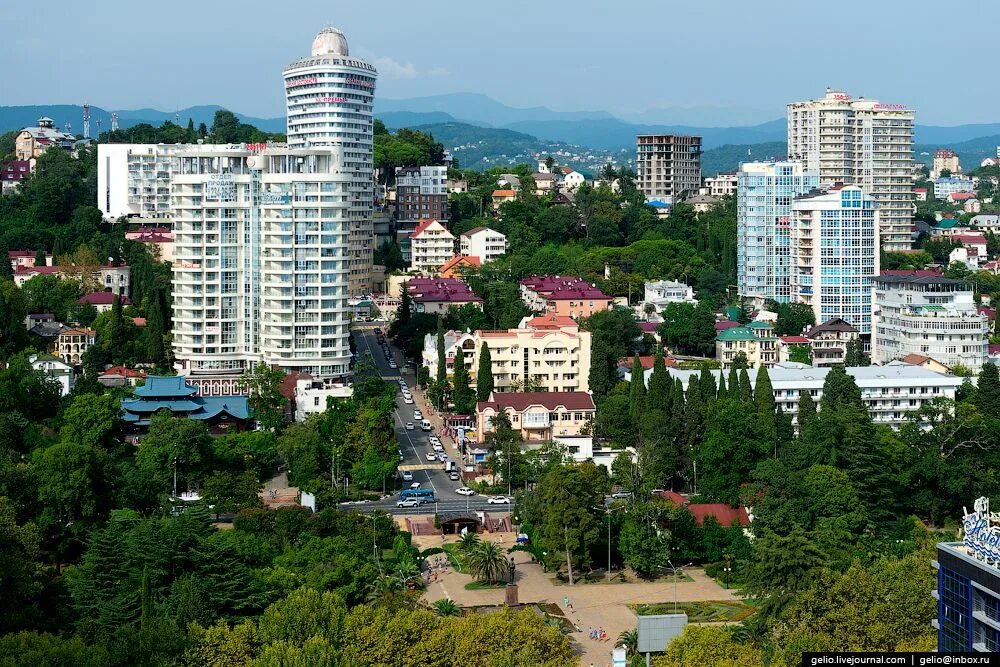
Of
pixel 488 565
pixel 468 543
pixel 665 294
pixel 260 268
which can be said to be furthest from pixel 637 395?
pixel 665 294

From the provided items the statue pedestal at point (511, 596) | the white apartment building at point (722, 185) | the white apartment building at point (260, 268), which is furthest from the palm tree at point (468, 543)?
the white apartment building at point (722, 185)

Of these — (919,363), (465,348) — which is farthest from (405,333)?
(919,363)

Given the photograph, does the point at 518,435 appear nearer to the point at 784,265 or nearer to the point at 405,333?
the point at 405,333

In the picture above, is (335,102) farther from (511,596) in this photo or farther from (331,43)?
(511,596)

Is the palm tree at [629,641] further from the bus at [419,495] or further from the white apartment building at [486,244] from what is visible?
the white apartment building at [486,244]

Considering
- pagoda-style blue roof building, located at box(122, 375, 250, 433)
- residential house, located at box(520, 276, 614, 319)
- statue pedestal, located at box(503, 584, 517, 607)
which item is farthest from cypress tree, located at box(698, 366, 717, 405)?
pagoda-style blue roof building, located at box(122, 375, 250, 433)

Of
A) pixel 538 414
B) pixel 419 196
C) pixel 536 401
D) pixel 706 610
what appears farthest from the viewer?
pixel 419 196
